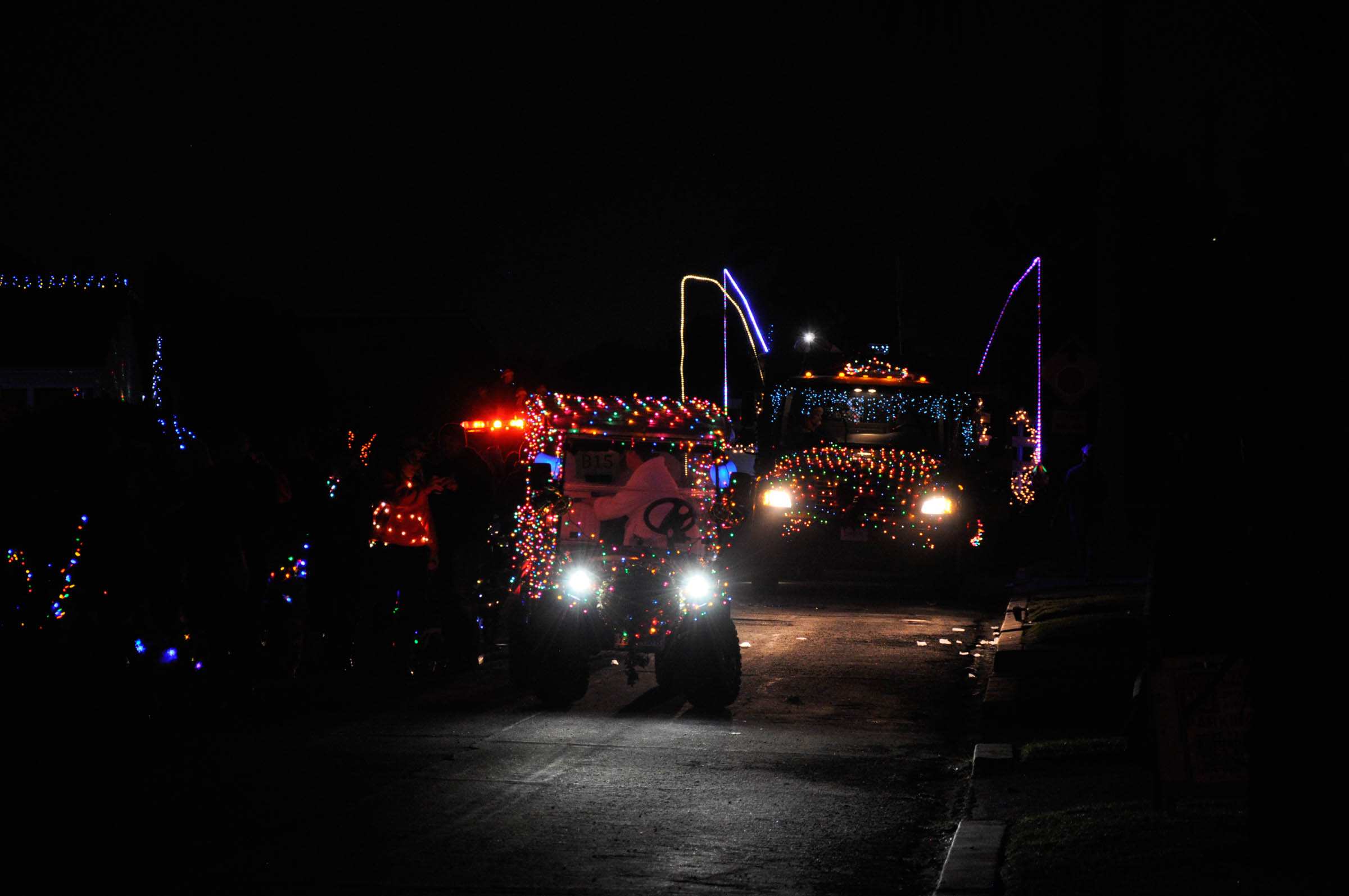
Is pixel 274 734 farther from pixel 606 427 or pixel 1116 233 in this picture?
pixel 1116 233

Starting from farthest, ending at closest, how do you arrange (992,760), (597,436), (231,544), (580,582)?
(597,436) → (580,582) → (231,544) → (992,760)

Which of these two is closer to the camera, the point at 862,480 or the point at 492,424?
the point at 862,480

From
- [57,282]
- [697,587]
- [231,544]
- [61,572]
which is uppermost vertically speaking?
[57,282]

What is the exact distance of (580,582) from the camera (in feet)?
40.0

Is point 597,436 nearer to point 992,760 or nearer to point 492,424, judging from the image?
point 992,760

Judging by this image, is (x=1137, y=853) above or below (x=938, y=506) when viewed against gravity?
below

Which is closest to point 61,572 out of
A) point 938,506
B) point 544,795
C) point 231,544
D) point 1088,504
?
point 231,544

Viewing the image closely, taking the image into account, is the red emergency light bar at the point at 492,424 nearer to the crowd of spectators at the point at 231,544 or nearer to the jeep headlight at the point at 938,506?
the jeep headlight at the point at 938,506

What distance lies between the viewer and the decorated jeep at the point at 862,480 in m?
22.0

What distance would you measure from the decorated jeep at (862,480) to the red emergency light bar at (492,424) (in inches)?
130

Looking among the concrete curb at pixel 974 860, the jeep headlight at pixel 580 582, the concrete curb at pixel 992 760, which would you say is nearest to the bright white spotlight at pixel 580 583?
the jeep headlight at pixel 580 582

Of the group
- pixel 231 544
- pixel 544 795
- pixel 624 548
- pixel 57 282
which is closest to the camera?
pixel 544 795

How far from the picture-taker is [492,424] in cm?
2383

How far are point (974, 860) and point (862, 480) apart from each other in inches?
603
